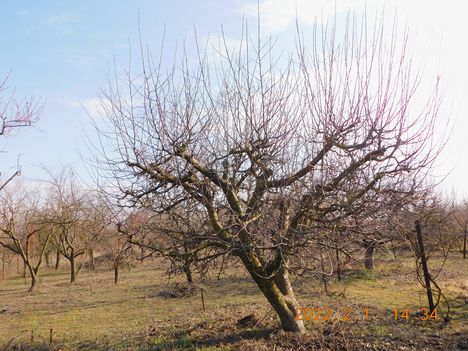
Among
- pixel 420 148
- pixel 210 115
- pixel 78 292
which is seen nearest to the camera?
pixel 420 148

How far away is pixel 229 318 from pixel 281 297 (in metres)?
2.32

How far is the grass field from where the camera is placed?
6016 millimetres

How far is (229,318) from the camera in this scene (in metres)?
8.00

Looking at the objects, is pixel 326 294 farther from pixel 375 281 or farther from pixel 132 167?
pixel 132 167

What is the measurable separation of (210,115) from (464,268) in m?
16.1

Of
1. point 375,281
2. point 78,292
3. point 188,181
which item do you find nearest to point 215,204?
point 188,181

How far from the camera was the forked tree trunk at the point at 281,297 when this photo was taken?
5.96 m

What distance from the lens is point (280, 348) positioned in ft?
18.5

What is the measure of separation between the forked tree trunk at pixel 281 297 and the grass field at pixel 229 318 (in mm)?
261
